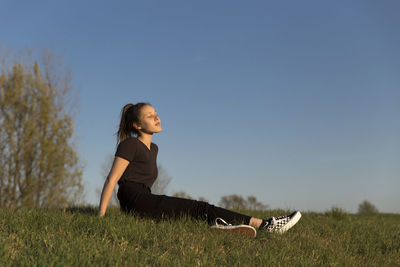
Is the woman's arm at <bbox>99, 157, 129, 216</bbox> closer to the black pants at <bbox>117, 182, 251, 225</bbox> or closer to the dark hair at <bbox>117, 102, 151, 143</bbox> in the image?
the black pants at <bbox>117, 182, 251, 225</bbox>

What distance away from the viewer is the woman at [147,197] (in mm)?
5117

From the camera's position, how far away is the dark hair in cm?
584

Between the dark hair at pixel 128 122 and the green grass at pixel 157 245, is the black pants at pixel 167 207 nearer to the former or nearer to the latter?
the green grass at pixel 157 245

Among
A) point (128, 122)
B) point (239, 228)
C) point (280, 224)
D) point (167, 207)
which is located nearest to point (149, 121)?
point (128, 122)

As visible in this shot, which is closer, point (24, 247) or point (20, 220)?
point (24, 247)

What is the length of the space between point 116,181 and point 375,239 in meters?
4.29

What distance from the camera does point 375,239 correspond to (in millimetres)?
5965

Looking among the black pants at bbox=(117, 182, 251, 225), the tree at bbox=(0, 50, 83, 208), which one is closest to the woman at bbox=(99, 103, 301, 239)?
the black pants at bbox=(117, 182, 251, 225)

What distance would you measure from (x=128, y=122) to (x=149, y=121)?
43 centimetres

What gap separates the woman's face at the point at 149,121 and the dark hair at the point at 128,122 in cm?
13

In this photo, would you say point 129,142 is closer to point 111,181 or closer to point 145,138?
point 145,138

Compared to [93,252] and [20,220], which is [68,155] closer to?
[20,220]

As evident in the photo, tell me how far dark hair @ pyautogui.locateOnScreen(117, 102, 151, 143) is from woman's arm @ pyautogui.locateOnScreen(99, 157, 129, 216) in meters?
0.72

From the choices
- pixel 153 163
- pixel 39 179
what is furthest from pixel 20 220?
pixel 39 179
